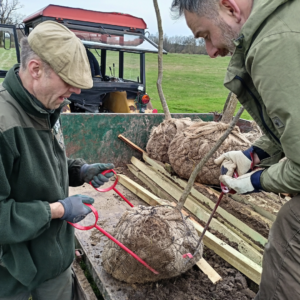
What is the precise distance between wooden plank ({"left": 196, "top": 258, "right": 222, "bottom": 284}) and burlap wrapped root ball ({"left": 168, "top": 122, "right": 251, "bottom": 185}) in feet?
4.64

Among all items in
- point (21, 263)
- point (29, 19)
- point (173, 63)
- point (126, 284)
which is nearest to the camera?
point (21, 263)

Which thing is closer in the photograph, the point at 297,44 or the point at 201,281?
the point at 297,44

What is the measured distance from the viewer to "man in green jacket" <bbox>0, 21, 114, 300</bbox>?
146cm

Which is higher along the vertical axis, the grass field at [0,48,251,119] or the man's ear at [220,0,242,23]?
the man's ear at [220,0,242,23]

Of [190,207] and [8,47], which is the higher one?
[8,47]

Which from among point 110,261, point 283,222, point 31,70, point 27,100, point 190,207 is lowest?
point 190,207

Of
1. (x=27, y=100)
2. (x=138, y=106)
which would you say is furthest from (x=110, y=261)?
(x=138, y=106)

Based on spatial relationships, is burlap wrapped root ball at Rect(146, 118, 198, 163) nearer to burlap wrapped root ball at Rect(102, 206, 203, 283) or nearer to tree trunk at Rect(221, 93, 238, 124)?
tree trunk at Rect(221, 93, 238, 124)

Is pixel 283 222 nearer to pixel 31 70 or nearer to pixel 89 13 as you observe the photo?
pixel 31 70

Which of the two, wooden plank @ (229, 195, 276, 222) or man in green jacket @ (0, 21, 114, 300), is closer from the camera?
man in green jacket @ (0, 21, 114, 300)

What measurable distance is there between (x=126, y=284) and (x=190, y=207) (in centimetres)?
136

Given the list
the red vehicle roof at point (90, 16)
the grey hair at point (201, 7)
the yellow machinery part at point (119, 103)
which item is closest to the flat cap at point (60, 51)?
the grey hair at point (201, 7)

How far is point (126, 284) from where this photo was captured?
226 cm

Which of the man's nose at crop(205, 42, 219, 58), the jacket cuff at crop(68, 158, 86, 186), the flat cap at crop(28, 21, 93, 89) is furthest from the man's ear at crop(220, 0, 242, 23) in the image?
the jacket cuff at crop(68, 158, 86, 186)
